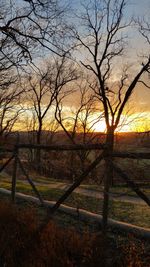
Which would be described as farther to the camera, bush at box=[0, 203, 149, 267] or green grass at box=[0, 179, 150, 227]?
green grass at box=[0, 179, 150, 227]

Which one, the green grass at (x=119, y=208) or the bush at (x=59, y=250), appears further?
the green grass at (x=119, y=208)

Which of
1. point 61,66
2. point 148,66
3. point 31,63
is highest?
point 61,66

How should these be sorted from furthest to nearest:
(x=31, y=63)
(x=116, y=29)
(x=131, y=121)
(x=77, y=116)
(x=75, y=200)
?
(x=77, y=116) → (x=131, y=121) → (x=116, y=29) → (x=31, y=63) → (x=75, y=200)

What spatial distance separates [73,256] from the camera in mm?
6703

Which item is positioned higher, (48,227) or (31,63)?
(31,63)

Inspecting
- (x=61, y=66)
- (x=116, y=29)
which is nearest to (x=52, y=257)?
(x=116, y=29)

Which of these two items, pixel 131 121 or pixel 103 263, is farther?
pixel 131 121

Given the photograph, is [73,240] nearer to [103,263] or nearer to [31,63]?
[103,263]

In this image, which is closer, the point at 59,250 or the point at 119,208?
the point at 59,250

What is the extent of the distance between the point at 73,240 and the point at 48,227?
40.8 inches

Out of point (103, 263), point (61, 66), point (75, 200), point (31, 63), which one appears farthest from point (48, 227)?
point (61, 66)

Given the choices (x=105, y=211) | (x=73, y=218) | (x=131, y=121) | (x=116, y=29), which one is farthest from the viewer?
(x=131, y=121)

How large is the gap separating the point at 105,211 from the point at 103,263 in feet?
4.51

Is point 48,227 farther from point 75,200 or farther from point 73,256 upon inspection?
point 75,200
